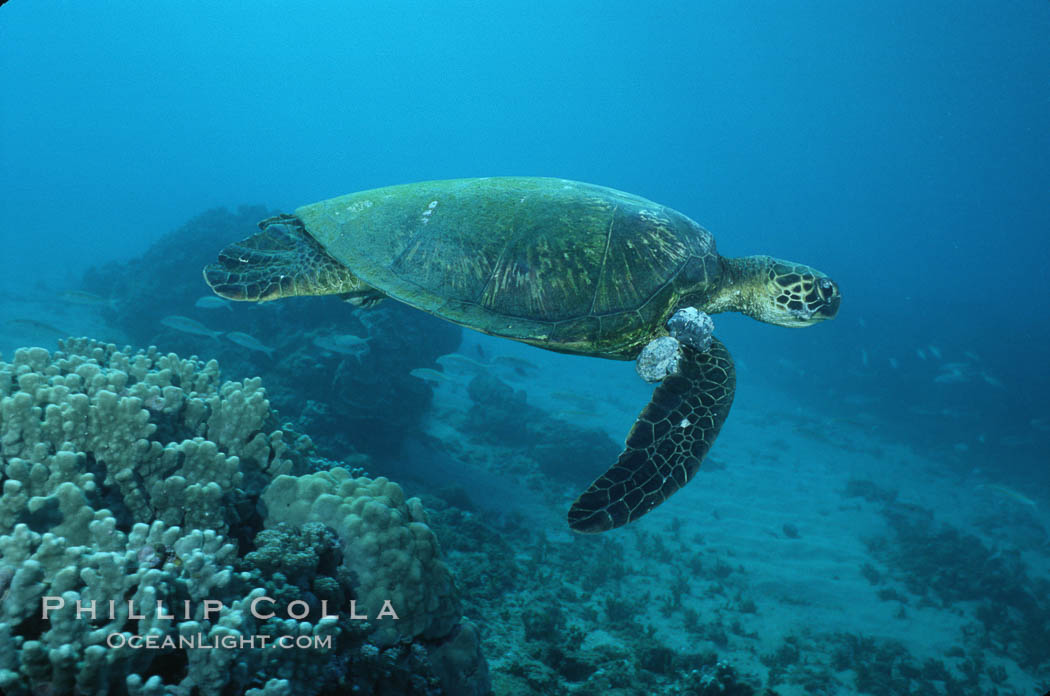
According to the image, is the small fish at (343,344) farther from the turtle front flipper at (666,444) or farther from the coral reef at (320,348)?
the turtle front flipper at (666,444)

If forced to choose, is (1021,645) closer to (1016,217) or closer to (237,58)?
(1016,217)

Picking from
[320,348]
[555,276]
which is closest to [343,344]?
[320,348]

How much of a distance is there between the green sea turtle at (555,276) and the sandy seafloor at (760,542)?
290 centimetres

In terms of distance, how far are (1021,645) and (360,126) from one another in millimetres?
187800

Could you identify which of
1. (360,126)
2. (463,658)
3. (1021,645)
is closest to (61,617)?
(463,658)

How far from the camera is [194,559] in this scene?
1.94 m

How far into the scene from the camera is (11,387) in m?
3.06

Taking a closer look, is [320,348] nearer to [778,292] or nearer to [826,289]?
[778,292]

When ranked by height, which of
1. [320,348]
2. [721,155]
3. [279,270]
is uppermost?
[721,155]

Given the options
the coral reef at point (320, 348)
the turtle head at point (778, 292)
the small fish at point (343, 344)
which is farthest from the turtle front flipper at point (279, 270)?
the small fish at point (343, 344)

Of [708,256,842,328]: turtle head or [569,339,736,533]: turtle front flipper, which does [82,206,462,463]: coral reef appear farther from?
[708,256,842,328]: turtle head

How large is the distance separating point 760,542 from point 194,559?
35.4ft

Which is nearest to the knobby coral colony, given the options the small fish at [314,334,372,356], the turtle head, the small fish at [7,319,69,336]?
the turtle head

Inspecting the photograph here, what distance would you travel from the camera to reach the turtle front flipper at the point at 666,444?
3.12 m
